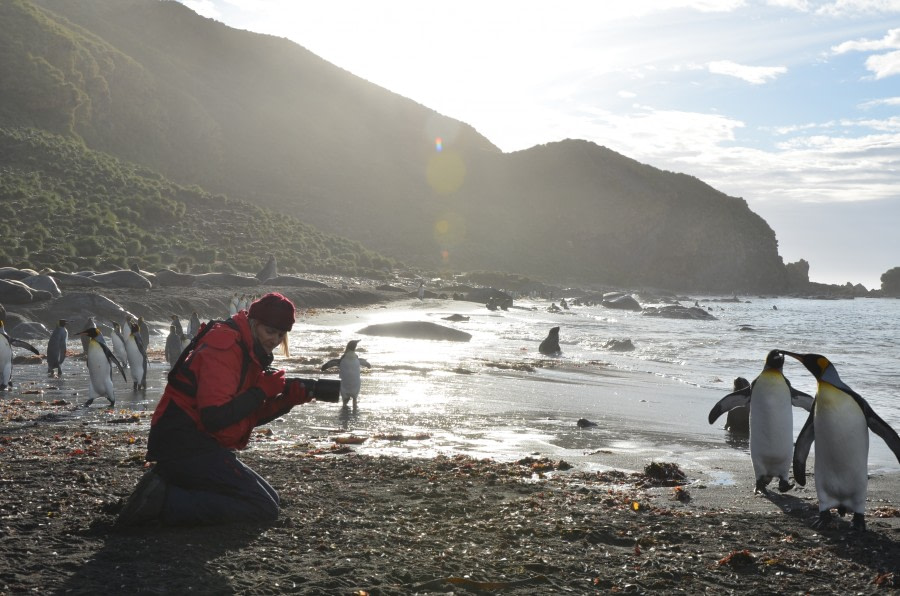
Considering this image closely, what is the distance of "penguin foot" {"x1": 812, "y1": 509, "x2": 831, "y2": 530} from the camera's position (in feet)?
17.1

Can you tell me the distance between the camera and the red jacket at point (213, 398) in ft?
14.9

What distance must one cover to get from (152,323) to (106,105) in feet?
171

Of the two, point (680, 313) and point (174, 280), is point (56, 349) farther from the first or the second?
point (680, 313)

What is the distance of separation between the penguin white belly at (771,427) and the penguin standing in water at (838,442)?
21.4 inches

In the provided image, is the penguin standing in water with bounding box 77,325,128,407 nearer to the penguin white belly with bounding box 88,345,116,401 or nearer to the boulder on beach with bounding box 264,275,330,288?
the penguin white belly with bounding box 88,345,116,401

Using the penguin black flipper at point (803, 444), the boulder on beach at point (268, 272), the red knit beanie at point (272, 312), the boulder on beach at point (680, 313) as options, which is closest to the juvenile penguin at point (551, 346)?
the penguin black flipper at point (803, 444)

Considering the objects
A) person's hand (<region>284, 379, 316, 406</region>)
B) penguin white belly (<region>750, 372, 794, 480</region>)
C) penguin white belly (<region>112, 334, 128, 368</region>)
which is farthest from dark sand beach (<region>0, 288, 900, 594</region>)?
penguin white belly (<region>112, 334, 128, 368</region>)

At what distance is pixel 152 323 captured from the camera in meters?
21.8

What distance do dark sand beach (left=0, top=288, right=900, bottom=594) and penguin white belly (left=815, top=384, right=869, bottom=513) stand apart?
0.17m

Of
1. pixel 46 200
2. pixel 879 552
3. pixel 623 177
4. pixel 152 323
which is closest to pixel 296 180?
pixel 46 200

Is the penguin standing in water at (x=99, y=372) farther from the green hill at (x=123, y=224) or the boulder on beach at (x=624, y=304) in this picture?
the boulder on beach at (x=624, y=304)

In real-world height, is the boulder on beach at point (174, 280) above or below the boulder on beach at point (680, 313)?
above

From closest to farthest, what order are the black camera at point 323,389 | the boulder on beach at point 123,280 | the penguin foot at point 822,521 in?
the black camera at point 323,389 → the penguin foot at point 822,521 → the boulder on beach at point 123,280

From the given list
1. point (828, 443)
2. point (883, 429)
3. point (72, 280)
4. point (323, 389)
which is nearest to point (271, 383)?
point (323, 389)
